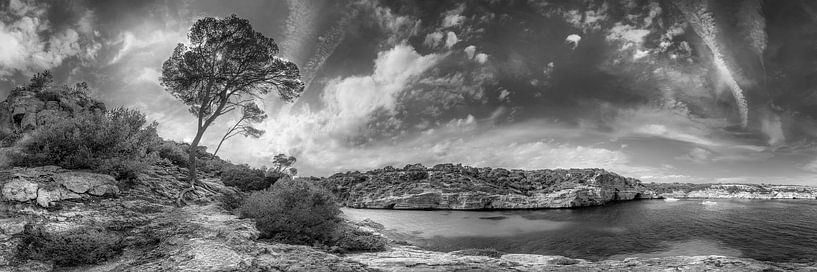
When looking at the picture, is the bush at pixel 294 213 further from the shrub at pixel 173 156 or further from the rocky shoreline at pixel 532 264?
the shrub at pixel 173 156

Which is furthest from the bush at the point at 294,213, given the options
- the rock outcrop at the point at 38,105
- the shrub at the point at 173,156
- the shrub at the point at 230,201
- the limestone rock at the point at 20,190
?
the rock outcrop at the point at 38,105

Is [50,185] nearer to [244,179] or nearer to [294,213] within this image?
[294,213]

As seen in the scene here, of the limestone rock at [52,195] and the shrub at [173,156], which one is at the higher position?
the shrub at [173,156]

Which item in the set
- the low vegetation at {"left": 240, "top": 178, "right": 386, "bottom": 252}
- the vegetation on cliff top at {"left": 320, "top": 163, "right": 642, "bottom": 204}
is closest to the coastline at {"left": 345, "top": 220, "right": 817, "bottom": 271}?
the low vegetation at {"left": 240, "top": 178, "right": 386, "bottom": 252}

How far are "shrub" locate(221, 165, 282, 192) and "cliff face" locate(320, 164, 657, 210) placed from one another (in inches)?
3166

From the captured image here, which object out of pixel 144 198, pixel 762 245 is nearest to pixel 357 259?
pixel 144 198

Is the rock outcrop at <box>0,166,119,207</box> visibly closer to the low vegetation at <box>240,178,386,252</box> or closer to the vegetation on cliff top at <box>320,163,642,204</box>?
the low vegetation at <box>240,178,386,252</box>

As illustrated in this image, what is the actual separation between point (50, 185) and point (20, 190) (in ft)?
3.55

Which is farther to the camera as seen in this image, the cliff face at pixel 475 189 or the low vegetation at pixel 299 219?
the cliff face at pixel 475 189

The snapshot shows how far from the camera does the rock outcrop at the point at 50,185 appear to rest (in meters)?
11.9

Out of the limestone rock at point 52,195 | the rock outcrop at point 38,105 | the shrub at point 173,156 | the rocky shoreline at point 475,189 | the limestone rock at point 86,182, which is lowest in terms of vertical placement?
the rocky shoreline at point 475,189

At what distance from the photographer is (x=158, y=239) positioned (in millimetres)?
11891

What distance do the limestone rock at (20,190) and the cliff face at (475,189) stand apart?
101579 millimetres

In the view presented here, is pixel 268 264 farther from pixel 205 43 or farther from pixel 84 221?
pixel 205 43
